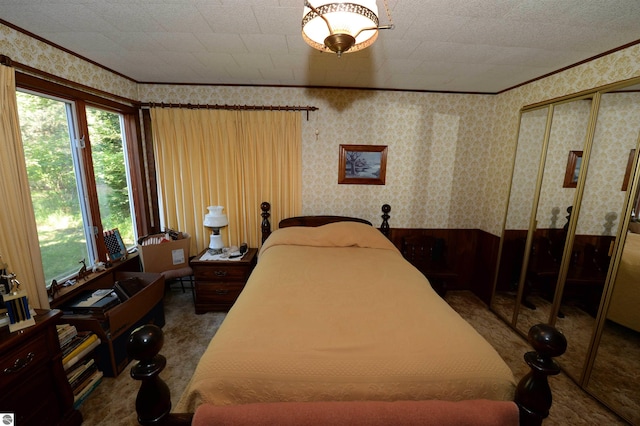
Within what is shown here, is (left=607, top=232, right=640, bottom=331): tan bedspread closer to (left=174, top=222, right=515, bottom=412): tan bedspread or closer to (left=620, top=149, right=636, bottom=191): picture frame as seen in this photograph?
(left=620, top=149, right=636, bottom=191): picture frame

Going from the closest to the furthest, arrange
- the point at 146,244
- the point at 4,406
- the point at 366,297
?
1. the point at 4,406
2. the point at 366,297
3. the point at 146,244

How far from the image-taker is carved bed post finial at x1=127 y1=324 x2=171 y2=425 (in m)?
0.94

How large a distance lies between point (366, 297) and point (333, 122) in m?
2.12

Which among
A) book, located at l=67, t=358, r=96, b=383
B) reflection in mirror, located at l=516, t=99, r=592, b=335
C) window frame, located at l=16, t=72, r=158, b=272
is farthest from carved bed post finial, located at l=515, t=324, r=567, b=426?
window frame, located at l=16, t=72, r=158, b=272

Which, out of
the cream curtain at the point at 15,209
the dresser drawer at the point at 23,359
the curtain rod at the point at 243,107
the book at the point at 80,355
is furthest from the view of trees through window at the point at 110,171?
the dresser drawer at the point at 23,359

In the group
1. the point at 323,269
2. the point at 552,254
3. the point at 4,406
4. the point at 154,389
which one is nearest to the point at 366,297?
the point at 323,269

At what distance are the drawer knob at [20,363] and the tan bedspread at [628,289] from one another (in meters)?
3.58

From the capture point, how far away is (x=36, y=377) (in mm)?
1424

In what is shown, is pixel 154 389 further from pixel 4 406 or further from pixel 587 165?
pixel 587 165

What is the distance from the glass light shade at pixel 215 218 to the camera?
285 cm

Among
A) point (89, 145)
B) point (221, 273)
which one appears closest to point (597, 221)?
point (221, 273)

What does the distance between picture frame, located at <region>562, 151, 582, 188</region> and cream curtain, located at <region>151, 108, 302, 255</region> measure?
248cm

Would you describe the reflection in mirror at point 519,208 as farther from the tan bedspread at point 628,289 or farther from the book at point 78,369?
the book at point 78,369

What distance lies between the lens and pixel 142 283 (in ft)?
7.86
